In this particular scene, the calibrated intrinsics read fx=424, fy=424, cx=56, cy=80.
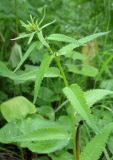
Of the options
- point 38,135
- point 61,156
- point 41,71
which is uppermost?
point 41,71

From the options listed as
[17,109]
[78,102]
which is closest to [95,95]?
[78,102]

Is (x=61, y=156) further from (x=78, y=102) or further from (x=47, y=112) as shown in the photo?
(x=78, y=102)

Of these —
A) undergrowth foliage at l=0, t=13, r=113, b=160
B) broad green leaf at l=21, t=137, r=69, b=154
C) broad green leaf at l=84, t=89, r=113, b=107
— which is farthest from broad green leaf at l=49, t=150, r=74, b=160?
broad green leaf at l=84, t=89, r=113, b=107

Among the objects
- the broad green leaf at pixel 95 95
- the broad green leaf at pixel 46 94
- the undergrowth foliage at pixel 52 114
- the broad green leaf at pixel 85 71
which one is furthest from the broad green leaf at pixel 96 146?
the broad green leaf at pixel 85 71

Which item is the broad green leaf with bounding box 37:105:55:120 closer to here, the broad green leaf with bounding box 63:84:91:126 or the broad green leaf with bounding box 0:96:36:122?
the broad green leaf with bounding box 0:96:36:122

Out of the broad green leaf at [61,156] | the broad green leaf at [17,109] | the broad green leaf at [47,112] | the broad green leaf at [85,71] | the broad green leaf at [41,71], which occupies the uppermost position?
the broad green leaf at [41,71]

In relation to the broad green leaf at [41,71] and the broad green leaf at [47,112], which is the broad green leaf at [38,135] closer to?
the broad green leaf at [41,71]

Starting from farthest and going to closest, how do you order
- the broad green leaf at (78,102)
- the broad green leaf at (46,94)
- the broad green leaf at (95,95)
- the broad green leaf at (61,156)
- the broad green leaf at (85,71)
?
the broad green leaf at (85,71) < the broad green leaf at (46,94) < the broad green leaf at (61,156) < the broad green leaf at (95,95) < the broad green leaf at (78,102)
